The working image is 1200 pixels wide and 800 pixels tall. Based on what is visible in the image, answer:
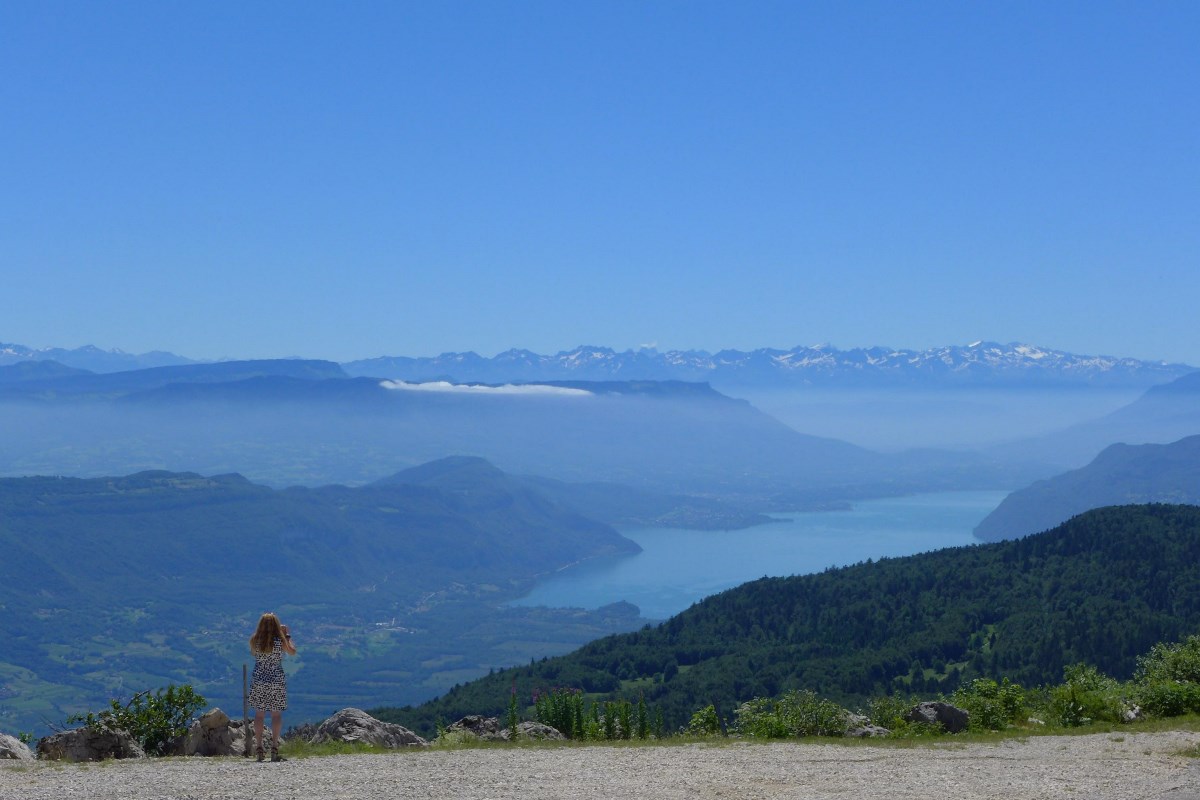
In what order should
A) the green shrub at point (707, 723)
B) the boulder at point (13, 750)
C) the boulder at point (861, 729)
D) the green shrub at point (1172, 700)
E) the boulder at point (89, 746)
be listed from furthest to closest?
the green shrub at point (707, 723)
the green shrub at point (1172, 700)
the boulder at point (861, 729)
the boulder at point (89, 746)
the boulder at point (13, 750)

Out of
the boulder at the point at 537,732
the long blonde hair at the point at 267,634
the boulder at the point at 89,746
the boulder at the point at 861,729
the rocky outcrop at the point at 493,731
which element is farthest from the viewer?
the boulder at the point at 537,732

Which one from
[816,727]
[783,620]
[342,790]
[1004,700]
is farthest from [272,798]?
[783,620]

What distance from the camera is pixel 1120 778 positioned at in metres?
20.8

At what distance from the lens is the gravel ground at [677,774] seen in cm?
1972

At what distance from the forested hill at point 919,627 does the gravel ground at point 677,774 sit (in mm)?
86811

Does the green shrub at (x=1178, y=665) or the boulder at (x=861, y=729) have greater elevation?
the green shrub at (x=1178, y=665)

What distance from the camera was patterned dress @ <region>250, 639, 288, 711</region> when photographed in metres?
21.8

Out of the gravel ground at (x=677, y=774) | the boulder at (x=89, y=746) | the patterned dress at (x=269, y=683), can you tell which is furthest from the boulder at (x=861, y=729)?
the boulder at (x=89, y=746)

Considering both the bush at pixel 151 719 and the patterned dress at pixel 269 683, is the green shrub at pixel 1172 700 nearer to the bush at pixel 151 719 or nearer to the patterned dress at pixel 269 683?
the patterned dress at pixel 269 683

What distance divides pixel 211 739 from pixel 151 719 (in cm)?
144

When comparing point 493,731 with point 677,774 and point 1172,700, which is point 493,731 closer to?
point 677,774

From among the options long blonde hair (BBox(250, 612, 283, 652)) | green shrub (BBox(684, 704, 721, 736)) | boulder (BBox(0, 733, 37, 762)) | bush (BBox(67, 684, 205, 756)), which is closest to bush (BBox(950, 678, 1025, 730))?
green shrub (BBox(684, 704, 721, 736))

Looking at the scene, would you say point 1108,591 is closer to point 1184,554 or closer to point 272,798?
point 1184,554

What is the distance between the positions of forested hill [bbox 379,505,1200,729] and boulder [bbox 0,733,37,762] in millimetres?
86048
